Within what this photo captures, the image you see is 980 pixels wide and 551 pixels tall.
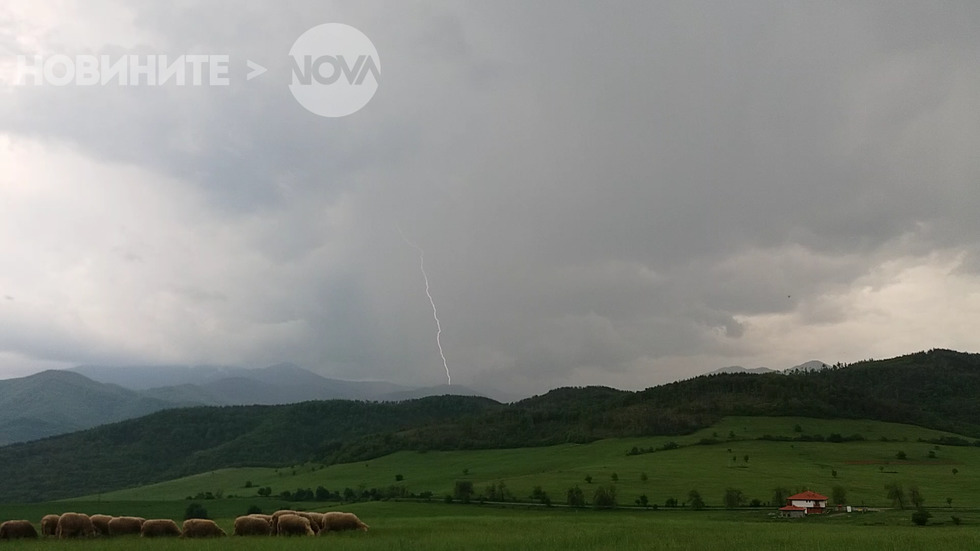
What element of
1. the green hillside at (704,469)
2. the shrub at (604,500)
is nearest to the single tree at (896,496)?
the green hillside at (704,469)

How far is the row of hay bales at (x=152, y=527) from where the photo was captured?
37.7 m

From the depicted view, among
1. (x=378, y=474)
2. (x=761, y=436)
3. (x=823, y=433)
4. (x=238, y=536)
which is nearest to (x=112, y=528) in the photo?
(x=238, y=536)

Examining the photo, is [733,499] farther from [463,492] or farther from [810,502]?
[463,492]

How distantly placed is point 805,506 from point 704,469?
2261 inches

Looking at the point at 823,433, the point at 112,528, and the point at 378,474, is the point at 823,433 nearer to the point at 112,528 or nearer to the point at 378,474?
the point at 378,474

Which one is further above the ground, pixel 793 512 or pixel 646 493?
pixel 793 512

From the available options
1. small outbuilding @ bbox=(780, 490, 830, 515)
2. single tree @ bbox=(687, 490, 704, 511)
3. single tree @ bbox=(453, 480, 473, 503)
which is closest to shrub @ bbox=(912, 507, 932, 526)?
small outbuilding @ bbox=(780, 490, 830, 515)

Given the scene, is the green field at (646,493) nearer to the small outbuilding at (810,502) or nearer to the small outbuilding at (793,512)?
the small outbuilding at (793,512)

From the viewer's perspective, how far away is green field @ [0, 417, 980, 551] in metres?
35.1

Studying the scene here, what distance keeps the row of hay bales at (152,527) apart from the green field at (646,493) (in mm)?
3091

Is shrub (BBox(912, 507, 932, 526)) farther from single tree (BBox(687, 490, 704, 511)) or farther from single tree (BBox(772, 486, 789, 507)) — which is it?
single tree (BBox(687, 490, 704, 511))

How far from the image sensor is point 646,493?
107 m

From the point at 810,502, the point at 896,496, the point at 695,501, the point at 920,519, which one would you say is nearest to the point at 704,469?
the point at 695,501

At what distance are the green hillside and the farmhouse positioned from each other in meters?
19.0
